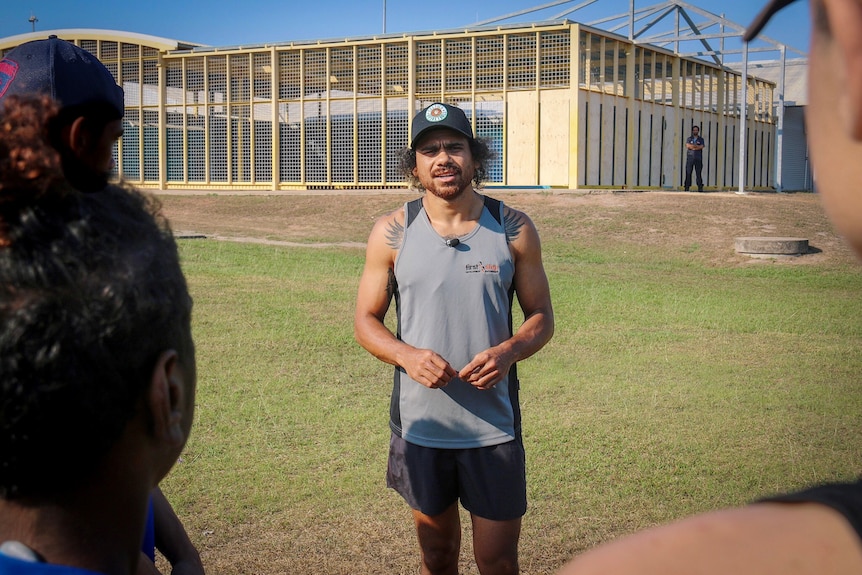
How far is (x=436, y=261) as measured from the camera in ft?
12.8

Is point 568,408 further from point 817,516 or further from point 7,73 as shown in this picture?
point 817,516

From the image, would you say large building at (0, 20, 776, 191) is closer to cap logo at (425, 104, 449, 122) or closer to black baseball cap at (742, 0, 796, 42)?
cap logo at (425, 104, 449, 122)

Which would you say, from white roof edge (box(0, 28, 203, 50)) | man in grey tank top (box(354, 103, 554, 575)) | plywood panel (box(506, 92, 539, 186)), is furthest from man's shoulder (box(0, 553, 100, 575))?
white roof edge (box(0, 28, 203, 50))

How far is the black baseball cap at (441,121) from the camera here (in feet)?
13.8

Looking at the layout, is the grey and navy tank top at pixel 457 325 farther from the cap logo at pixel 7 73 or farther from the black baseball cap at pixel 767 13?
the black baseball cap at pixel 767 13

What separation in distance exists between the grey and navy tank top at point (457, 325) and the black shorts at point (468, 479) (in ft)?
0.17

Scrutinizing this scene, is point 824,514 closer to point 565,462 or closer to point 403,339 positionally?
point 403,339

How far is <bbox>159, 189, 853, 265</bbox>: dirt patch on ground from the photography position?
19688 millimetres

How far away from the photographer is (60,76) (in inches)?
106

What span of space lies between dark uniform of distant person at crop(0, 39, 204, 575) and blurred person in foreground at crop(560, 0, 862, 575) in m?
1.05

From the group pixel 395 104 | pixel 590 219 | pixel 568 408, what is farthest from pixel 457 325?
pixel 395 104

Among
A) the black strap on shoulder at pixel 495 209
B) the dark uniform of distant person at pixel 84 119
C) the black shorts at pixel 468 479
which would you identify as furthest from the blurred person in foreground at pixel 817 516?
the black strap on shoulder at pixel 495 209

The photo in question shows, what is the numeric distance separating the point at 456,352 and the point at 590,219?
18.5 m

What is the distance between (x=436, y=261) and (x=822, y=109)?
3.21 meters
